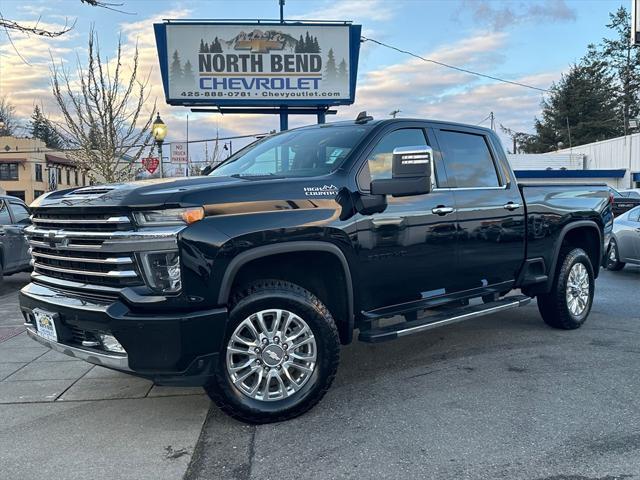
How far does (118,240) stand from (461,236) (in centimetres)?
287

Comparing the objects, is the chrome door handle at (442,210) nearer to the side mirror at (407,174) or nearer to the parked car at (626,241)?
the side mirror at (407,174)

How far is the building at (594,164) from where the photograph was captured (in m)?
33.9

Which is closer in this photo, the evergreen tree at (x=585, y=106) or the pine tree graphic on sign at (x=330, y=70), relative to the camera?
the pine tree graphic on sign at (x=330, y=70)

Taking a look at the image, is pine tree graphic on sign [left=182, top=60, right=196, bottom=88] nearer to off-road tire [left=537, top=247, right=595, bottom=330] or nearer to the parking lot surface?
the parking lot surface

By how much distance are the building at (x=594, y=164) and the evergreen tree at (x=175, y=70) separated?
19.3m

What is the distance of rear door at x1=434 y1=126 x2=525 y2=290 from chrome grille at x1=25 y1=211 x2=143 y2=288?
9.20 ft

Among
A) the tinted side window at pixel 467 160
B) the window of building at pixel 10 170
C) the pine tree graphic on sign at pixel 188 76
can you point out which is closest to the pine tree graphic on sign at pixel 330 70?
the pine tree graphic on sign at pixel 188 76

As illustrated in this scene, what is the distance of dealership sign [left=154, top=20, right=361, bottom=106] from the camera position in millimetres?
18125

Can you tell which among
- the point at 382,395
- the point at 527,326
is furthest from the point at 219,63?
the point at 382,395

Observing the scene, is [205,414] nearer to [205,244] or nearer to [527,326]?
[205,244]

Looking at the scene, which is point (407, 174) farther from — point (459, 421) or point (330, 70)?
point (330, 70)

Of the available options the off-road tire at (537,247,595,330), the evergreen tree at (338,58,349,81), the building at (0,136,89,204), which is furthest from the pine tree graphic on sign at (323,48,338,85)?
the building at (0,136,89,204)

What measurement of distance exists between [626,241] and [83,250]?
1018cm

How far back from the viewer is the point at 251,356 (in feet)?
12.9
